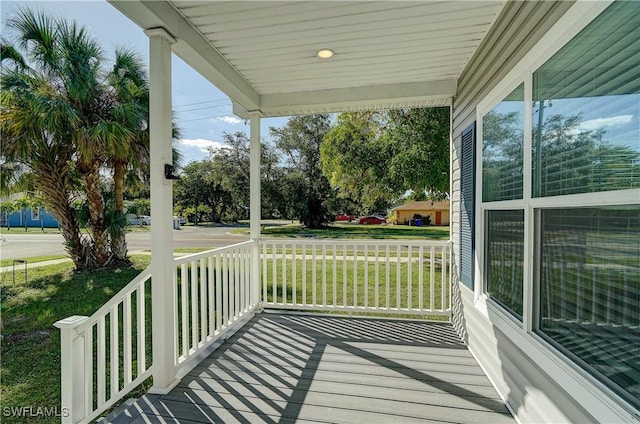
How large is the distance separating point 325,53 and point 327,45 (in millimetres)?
136

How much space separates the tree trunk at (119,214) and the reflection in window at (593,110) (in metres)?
7.77

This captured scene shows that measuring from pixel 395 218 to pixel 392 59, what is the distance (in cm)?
2271

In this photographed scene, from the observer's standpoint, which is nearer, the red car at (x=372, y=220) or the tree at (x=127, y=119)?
the tree at (x=127, y=119)

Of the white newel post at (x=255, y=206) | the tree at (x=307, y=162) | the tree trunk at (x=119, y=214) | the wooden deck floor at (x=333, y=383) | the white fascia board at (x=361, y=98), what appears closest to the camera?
the wooden deck floor at (x=333, y=383)

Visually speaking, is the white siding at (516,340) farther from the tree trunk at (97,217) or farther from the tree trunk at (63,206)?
the tree trunk at (63,206)

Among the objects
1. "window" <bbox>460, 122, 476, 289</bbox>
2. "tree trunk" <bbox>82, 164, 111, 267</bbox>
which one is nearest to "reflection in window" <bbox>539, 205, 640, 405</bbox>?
"window" <bbox>460, 122, 476, 289</bbox>

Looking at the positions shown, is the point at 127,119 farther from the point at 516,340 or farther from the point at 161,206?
the point at 516,340

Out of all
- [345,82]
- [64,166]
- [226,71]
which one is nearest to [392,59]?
[345,82]

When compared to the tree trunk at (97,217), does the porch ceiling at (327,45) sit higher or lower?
higher

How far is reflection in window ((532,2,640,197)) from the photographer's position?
1.10 m

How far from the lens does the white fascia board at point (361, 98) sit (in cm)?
346

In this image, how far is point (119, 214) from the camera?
7297mm

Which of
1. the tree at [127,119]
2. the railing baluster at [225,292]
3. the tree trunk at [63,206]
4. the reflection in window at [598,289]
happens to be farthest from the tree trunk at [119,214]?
the reflection in window at [598,289]

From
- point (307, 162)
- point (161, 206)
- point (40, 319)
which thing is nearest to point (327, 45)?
point (161, 206)
